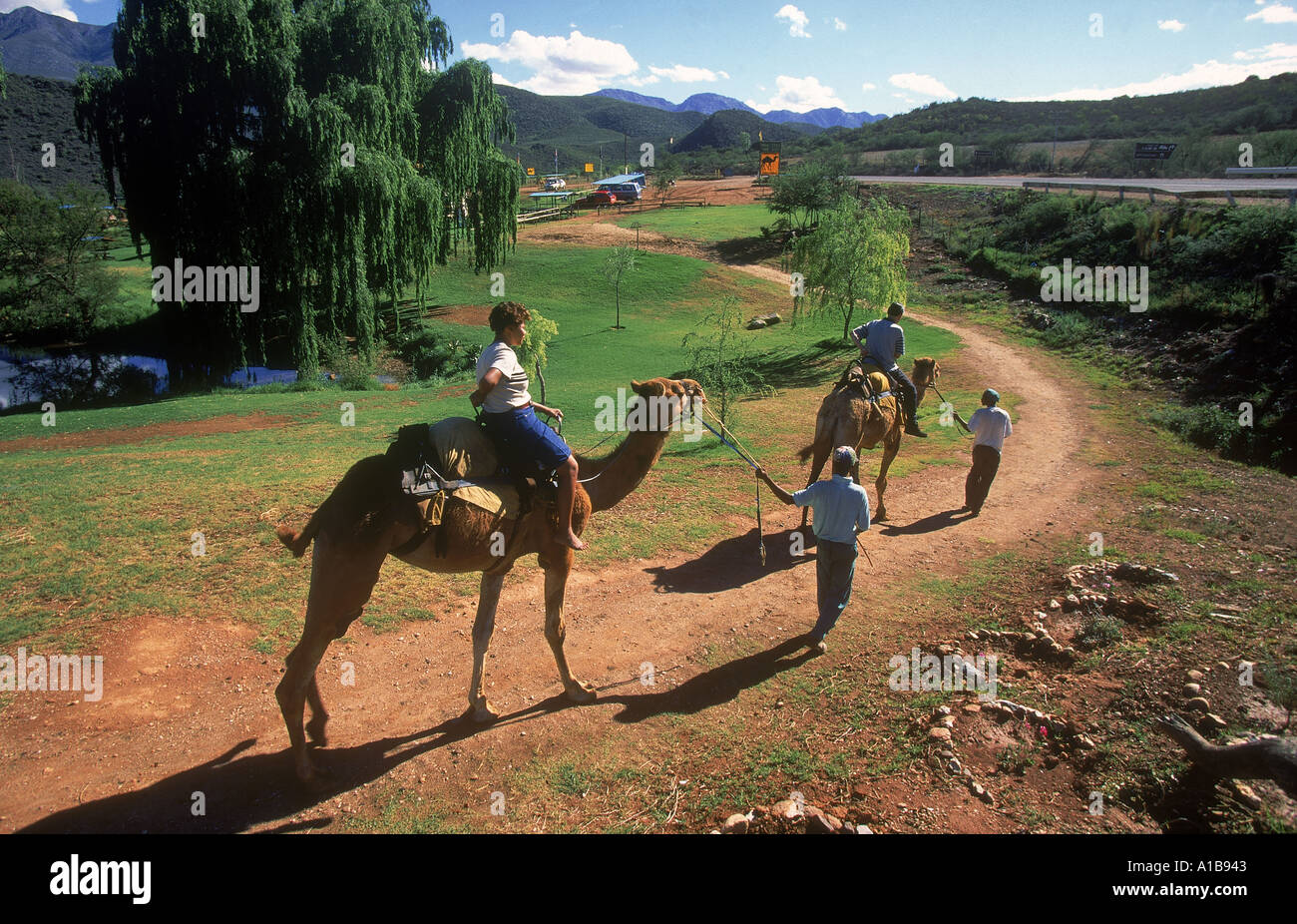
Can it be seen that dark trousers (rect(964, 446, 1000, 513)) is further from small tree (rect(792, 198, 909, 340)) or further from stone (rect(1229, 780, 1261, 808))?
small tree (rect(792, 198, 909, 340))

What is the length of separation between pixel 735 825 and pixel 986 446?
9480 millimetres

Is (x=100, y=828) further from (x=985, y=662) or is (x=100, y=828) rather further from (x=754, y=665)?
(x=985, y=662)

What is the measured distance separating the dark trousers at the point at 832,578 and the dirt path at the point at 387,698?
15.8 inches

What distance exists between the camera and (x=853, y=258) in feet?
89.6

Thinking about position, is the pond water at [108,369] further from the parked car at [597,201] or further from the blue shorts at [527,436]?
the parked car at [597,201]

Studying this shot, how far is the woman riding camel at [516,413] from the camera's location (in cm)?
579

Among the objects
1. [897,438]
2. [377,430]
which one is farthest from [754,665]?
[377,430]

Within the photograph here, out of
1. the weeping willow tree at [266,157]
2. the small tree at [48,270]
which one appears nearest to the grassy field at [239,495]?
the weeping willow tree at [266,157]

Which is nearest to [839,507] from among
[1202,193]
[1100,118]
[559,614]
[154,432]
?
[559,614]

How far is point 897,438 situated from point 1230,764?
7.57m

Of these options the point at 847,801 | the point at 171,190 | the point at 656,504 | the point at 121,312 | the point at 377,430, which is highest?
the point at 171,190

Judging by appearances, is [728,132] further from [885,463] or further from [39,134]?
[885,463]
